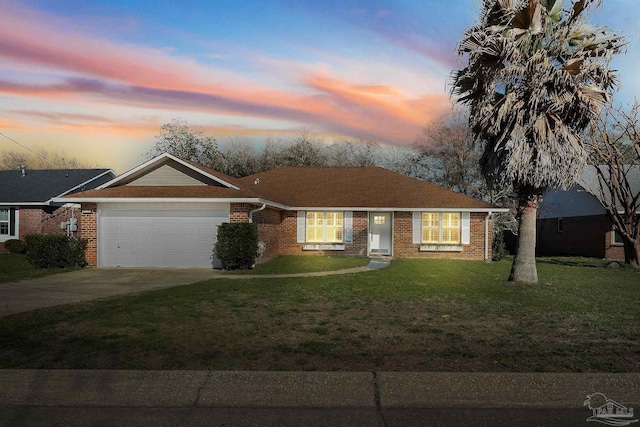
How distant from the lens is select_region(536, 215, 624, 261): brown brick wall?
28516 mm

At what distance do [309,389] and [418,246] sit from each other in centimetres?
1858

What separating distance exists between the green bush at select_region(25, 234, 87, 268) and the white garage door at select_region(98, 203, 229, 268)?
2.67 feet

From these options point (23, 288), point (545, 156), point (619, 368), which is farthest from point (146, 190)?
point (619, 368)

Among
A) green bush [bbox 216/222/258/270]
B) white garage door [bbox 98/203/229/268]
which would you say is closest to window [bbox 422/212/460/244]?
green bush [bbox 216/222/258/270]

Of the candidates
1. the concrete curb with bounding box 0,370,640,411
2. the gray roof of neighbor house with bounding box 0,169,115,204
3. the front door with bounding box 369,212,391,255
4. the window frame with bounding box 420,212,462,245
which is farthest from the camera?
the gray roof of neighbor house with bounding box 0,169,115,204

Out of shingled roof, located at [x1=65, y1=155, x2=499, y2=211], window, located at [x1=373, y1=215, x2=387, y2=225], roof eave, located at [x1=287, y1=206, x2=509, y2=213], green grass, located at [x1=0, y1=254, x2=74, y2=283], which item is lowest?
green grass, located at [x1=0, y1=254, x2=74, y2=283]

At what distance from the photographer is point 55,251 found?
17.9m

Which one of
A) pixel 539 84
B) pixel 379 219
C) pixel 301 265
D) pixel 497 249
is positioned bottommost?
pixel 301 265

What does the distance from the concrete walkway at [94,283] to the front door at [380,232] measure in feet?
16.8

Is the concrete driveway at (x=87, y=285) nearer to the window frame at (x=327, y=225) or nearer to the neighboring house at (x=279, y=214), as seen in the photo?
the neighboring house at (x=279, y=214)

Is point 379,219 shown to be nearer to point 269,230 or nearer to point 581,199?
point 269,230

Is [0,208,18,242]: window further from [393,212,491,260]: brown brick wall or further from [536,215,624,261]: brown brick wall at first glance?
[536,215,624,261]: brown brick wall

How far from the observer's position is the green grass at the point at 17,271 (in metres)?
15.6

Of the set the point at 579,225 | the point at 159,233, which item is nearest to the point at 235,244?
the point at 159,233
